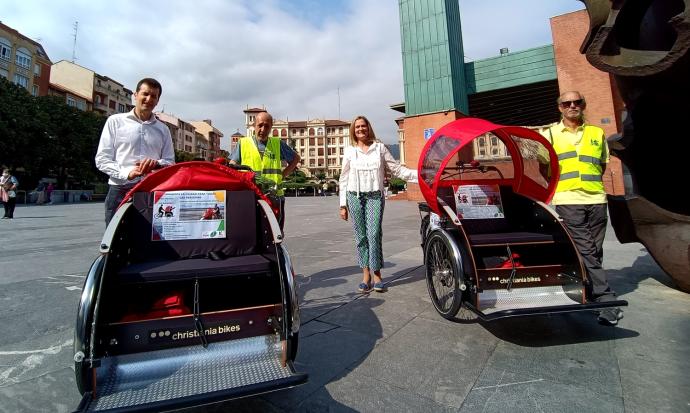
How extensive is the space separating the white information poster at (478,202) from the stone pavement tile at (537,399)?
1755 mm

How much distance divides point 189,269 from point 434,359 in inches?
66.6

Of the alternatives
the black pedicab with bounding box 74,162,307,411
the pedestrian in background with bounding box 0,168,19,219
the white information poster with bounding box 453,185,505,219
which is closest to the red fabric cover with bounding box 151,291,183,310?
the black pedicab with bounding box 74,162,307,411

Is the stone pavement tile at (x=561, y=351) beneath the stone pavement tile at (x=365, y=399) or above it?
above

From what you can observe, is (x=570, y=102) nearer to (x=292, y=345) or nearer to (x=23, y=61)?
(x=292, y=345)

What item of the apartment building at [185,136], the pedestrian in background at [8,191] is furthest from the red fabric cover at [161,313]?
the apartment building at [185,136]

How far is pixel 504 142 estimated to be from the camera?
334cm

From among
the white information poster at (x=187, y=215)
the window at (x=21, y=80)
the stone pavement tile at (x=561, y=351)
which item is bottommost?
the stone pavement tile at (x=561, y=351)

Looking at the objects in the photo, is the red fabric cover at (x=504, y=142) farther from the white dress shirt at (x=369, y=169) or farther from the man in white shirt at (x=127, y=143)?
the man in white shirt at (x=127, y=143)

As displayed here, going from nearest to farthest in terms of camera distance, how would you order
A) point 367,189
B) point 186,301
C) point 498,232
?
point 186,301, point 498,232, point 367,189

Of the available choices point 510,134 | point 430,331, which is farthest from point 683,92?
point 430,331

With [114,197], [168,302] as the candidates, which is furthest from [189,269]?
[114,197]

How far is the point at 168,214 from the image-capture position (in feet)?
7.48

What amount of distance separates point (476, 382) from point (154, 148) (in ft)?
10.3

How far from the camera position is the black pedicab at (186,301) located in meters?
1.48
